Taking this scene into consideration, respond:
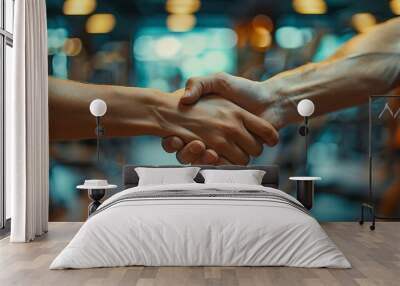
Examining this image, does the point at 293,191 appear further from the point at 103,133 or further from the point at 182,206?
the point at 182,206

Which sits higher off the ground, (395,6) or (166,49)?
(395,6)

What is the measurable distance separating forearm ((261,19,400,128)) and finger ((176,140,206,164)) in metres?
0.96

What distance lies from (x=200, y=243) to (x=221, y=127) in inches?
130

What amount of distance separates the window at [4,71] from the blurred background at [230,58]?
769 millimetres

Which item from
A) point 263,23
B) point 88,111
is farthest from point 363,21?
point 88,111

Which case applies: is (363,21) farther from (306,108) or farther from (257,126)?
(257,126)

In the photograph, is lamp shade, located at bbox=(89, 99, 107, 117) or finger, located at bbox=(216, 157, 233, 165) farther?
finger, located at bbox=(216, 157, 233, 165)

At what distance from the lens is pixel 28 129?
666cm

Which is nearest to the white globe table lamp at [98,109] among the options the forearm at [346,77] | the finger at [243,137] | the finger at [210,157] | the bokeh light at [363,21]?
the finger at [210,157]

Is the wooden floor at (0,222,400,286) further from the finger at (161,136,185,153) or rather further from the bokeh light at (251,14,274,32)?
the bokeh light at (251,14,274,32)

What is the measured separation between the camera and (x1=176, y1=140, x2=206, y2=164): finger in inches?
320

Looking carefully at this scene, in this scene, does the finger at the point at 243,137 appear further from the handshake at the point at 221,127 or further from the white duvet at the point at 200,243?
the white duvet at the point at 200,243

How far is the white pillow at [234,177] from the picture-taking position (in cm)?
726

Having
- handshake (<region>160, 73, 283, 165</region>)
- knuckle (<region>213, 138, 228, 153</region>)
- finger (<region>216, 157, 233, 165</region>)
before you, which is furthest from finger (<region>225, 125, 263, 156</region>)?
finger (<region>216, 157, 233, 165</region>)
